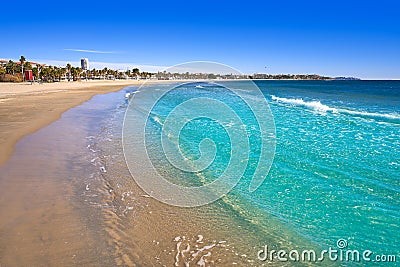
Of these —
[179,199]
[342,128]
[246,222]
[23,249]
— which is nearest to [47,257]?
[23,249]

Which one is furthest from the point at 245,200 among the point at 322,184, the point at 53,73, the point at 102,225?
the point at 53,73

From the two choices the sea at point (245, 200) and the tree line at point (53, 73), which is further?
the tree line at point (53, 73)

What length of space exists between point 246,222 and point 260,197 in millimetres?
1343

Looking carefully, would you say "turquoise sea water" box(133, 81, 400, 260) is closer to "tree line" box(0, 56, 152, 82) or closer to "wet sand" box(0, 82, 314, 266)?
"wet sand" box(0, 82, 314, 266)

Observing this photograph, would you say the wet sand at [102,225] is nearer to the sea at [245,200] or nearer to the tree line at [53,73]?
the sea at [245,200]

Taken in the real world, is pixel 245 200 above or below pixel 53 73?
below

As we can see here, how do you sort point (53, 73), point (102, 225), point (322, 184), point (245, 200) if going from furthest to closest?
point (53, 73), point (322, 184), point (245, 200), point (102, 225)

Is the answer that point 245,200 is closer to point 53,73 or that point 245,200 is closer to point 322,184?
point 322,184

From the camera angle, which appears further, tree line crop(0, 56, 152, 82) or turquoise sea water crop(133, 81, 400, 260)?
tree line crop(0, 56, 152, 82)

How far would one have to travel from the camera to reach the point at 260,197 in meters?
6.80

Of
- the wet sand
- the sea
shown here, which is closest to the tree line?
the sea

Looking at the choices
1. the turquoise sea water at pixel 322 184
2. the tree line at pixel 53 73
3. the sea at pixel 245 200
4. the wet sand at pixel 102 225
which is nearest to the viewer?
the wet sand at pixel 102 225

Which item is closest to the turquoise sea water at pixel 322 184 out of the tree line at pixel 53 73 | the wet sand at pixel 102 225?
the wet sand at pixel 102 225

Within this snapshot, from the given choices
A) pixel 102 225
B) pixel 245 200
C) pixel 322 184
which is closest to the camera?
pixel 102 225
